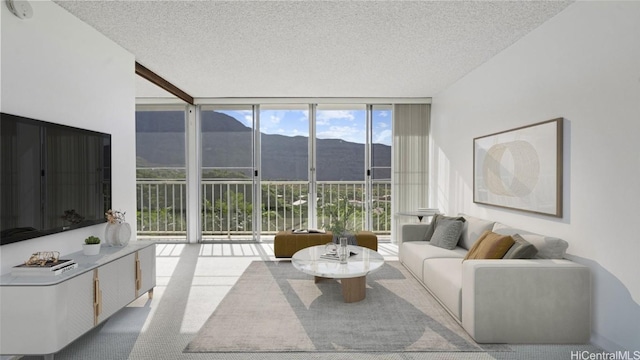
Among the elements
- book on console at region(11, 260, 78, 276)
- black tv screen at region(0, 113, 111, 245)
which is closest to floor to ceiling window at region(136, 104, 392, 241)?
black tv screen at region(0, 113, 111, 245)

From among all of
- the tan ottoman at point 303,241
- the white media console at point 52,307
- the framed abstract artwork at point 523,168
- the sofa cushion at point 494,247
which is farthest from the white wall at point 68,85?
the framed abstract artwork at point 523,168

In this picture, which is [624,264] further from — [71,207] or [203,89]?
[203,89]

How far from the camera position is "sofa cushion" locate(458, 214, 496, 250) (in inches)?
145

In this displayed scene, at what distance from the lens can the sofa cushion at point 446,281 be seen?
2.71m

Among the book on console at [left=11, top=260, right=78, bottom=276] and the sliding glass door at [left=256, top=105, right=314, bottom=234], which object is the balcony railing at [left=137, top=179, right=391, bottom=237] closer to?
the sliding glass door at [left=256, top=105, right=314, bottom=234]

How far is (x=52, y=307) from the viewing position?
6.72 ft

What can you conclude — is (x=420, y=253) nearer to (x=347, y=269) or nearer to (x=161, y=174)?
(x=347, y=269)

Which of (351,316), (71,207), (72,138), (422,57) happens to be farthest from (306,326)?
(422,57)

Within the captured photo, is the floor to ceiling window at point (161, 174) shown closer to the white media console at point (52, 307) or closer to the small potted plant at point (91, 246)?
the small potted plant at point (91, 246)

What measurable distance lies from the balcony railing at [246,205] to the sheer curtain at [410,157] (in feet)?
1.05

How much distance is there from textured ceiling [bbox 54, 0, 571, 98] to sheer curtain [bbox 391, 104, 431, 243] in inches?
45.7

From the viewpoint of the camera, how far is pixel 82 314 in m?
2.29

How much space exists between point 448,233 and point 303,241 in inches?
75.7

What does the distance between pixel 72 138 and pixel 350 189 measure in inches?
178
